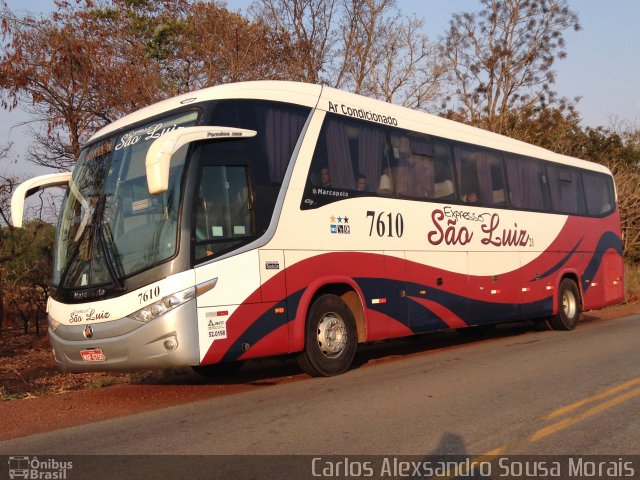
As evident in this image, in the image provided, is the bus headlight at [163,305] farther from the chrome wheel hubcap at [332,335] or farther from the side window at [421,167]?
the side window at [421,167]

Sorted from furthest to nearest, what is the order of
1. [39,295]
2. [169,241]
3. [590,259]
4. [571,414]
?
[39,295] < [590,259] < [169,241] < [571,414]

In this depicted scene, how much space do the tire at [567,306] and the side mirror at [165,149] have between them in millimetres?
10004

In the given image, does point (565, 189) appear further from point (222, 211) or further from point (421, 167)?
point (222, 211)

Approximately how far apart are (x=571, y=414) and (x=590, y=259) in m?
10.3

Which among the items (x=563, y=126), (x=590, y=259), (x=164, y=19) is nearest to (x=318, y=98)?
(x=590, y=259)

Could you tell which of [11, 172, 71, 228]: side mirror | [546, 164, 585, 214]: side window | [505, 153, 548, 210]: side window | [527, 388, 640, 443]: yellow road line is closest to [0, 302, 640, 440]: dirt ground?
[11, 172, 71, 228]: side mirror

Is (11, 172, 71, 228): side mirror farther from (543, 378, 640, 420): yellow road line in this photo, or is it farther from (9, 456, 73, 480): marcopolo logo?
(543, 378, 640, 420): yellow road line

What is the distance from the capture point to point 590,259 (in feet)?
53.2

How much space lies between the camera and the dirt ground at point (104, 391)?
7.53 metres

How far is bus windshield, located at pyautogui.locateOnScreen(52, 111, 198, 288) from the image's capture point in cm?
764

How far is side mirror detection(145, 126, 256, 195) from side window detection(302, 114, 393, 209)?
1.82 metres

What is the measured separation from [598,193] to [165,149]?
13.2m

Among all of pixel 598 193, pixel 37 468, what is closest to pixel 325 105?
pixel 37 468

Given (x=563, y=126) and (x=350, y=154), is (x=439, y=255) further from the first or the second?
(x=563, y=126)
